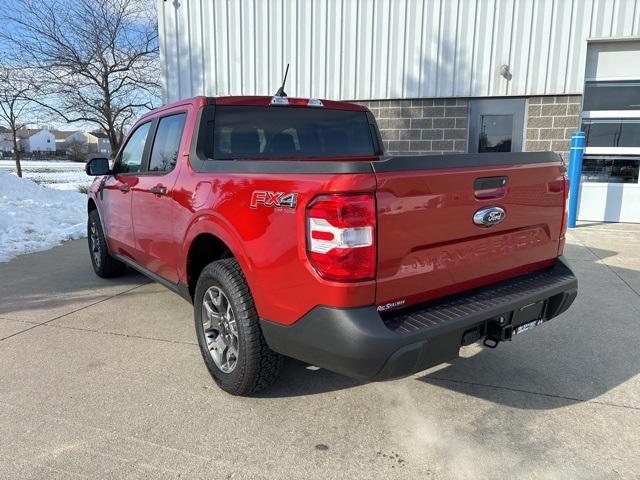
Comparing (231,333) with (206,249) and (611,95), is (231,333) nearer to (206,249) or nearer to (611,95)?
(206,249)

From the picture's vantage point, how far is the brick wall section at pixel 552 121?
29.7ft

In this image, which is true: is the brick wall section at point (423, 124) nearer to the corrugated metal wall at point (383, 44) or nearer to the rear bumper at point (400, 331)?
the corrugated metal wall at point (383, 44)

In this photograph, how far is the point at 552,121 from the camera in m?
9.14

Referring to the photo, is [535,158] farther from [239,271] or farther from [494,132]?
[494,132]

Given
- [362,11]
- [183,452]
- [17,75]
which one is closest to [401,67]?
[362,11]

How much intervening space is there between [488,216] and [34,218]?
31.1ft

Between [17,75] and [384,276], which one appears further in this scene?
[17,75]

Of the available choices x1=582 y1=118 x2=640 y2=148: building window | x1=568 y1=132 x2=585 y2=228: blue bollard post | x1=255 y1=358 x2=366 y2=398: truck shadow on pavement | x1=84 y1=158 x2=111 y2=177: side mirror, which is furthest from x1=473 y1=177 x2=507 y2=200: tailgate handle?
x1=582 y1=118 x2=640 y2=148: building window

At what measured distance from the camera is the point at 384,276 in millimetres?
2227

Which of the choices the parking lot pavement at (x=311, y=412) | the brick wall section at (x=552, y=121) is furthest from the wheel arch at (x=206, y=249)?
the brick wall section at (x=552, y=121)

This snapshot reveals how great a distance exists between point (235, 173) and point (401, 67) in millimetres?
7855

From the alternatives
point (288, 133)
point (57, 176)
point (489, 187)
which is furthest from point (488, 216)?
Result: point (57, 176)

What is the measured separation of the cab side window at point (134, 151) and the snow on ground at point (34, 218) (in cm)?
321

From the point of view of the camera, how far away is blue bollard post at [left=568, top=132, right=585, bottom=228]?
27.6ft
